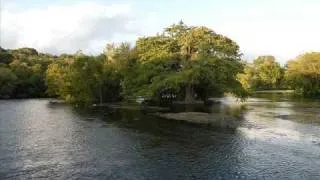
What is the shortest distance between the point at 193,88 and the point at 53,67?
40.0 m

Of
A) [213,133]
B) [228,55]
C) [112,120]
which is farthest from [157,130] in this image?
[228,55]

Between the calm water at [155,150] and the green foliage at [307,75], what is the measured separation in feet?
269

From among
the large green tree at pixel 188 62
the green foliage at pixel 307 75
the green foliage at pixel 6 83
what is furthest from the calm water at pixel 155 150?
the green foliage at pixel 307 75

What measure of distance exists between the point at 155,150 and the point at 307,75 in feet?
360

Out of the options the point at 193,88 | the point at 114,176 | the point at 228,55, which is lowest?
the point at 114,176

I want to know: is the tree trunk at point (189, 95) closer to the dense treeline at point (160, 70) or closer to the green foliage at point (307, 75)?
the dense treeline at point (160, 70)

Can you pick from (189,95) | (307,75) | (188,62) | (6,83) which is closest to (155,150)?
(188,62)

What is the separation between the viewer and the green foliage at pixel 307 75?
436 feet

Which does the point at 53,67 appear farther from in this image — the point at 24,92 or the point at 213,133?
the point at 213,133

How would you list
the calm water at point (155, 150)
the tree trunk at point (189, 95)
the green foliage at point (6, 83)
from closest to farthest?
the calm water at point (155, 150), the tree trunk at point (189, 95), the green foliage at point (6, 83)

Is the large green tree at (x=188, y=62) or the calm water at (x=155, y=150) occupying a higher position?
the large green tree at (x=188, y=62)

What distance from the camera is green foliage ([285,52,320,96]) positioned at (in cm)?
13300

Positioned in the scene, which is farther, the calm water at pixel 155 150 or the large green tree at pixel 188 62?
the large green tree at pixel 188 62

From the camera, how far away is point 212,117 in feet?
197
